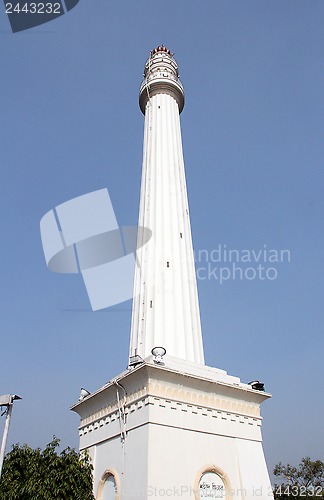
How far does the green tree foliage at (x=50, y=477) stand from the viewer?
12148 mm

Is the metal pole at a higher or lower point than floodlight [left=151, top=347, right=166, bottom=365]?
lower

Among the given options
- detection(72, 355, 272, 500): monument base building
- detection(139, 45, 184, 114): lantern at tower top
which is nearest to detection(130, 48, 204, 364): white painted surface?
detection(139, 45, 184, 114): lantern at tower top

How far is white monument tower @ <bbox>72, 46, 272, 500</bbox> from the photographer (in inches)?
464

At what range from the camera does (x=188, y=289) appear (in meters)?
17.2

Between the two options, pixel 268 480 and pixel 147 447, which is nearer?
pixel 147 447

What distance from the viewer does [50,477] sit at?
12461 millimetres

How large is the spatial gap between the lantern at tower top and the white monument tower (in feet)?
28.7

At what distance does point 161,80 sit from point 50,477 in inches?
772

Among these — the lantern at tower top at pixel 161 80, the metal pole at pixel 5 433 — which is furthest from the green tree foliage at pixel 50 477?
the lantern at tower top at pixel 161 80

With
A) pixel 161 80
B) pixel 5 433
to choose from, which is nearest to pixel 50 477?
pixel 5 433

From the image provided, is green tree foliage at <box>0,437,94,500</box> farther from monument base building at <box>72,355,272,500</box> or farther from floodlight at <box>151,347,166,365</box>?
floodlight at <box>151,347,166,365</box>

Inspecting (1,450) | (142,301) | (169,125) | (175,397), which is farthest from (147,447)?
(169,125)

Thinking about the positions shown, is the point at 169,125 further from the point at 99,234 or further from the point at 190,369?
the point at 190,369

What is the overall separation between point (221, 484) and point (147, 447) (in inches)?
113
